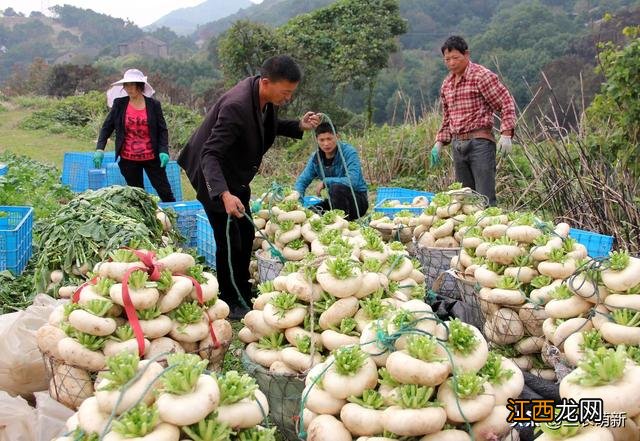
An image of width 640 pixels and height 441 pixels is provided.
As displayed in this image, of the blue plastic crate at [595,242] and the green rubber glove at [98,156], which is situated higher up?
the green rubber glove at [98,156]

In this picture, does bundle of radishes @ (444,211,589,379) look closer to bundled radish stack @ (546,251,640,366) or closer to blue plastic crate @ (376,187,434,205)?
bundled radish stack @ (546,251,640,366)

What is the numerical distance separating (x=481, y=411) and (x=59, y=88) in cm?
3303

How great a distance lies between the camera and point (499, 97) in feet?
18.9

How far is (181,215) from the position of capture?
19.5 feet

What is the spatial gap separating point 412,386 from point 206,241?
3701 millimetres

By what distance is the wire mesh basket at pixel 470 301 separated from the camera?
3.82m

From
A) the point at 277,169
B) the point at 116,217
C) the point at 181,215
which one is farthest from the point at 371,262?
the point at 277,169

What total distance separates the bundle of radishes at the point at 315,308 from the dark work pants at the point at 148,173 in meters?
3.65

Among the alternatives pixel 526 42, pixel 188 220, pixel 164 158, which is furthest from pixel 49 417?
pixel 526 42

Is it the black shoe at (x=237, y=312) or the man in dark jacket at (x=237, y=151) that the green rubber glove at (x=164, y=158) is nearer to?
the man in dark jacket at (x=237, y=151)

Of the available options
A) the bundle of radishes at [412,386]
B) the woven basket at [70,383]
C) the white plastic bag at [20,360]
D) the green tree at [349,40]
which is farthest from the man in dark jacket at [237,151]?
the green tree at [349,40]

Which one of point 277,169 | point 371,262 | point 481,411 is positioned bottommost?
point 277,169

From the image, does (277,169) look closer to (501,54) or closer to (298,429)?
(298,429)

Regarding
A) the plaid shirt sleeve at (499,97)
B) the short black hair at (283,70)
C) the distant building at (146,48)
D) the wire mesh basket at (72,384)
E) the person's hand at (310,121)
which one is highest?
the distant building at (146,48)
